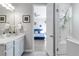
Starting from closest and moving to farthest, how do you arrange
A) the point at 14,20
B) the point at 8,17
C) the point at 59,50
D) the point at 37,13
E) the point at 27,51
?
1. the point at 59,50
2. the point at 8,17
3. the point at 14,20
4. the point at 27,51
5. the point at 37,13

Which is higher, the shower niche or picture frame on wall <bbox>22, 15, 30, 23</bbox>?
picture frame on wall <bbox>22, 15, 30, 23</bbox>

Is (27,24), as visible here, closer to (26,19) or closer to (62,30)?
(26,19)

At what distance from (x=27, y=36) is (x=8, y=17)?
1.33 meters

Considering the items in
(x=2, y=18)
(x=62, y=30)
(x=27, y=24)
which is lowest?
(x=62, y=30)

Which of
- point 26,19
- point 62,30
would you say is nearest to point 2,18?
point 26,19

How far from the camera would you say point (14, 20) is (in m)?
4.51

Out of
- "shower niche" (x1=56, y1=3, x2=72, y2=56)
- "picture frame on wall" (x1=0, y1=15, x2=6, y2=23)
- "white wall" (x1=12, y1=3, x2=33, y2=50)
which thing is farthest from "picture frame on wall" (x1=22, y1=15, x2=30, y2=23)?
"shower niche" (x1=56, y1=3, x2=72, y2=56)

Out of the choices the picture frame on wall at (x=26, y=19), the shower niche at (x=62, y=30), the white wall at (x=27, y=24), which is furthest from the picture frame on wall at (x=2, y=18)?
the shower niche at (x=62, y=30)

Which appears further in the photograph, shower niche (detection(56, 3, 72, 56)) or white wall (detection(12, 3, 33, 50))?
white wall (detection(12, 3, 33, 50))

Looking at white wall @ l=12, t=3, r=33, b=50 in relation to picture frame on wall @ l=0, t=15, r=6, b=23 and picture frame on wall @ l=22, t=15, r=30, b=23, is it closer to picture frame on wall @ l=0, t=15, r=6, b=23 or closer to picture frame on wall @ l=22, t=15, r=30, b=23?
picture frame on wall @ l=22, t=15, r=30, b=23

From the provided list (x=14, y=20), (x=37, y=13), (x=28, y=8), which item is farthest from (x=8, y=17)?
(x=37, y=13)

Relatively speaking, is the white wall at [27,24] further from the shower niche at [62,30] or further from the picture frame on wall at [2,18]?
the shower niche at [62,30]

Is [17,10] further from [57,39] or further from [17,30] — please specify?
[57,39]

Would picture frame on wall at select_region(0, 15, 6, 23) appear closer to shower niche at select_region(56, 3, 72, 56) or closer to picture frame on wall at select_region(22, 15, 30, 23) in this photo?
picture frame on wall at select_region(22, 15, 30, 23)
